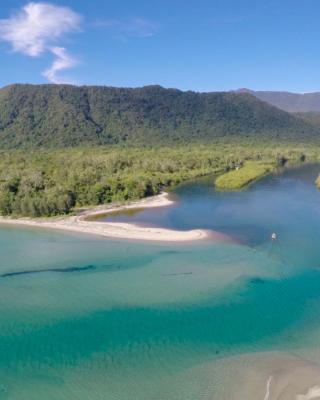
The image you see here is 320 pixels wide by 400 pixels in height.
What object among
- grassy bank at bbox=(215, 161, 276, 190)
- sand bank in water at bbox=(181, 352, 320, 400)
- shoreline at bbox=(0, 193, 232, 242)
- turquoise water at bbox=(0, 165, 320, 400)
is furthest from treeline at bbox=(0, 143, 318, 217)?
sand bank in water at bbox=(181, 352, 320, 400)

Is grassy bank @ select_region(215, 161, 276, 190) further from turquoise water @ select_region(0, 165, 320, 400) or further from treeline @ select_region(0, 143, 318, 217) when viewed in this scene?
turquoise water @ select_region(0, 165, 320, 400)

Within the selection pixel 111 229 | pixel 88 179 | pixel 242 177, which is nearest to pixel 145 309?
pixel 111 229

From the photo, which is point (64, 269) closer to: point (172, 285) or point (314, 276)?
point (172, 285)

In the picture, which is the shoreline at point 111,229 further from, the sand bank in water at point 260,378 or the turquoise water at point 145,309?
the sand bank in water at point 260,378

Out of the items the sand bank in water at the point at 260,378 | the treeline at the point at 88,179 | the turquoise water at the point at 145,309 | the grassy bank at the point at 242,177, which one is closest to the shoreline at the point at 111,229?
the turquoise water at the point at 145,309

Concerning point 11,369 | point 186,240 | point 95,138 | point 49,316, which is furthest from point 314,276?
point 95,138
